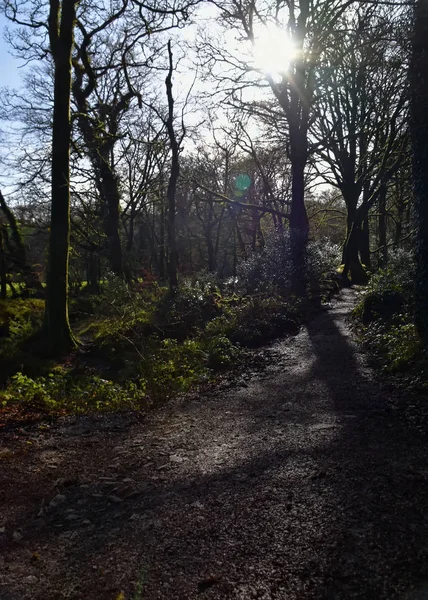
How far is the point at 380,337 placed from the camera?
912 cm

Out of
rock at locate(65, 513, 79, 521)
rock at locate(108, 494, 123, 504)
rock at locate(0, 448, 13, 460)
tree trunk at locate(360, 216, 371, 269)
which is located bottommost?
rock at locate(0, 448, 13, 460)

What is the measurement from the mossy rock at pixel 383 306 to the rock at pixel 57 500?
786cm

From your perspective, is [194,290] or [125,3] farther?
[194,290]

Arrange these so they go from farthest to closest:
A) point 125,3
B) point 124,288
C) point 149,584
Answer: point 124,288
point 125,3
point 149,584

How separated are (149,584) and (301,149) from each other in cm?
1791

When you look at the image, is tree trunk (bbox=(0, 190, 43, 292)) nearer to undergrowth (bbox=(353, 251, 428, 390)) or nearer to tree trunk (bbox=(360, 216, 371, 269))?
undergrowth (bbox=(353, 251, 428, 390))

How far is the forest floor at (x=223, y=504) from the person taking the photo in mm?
2809

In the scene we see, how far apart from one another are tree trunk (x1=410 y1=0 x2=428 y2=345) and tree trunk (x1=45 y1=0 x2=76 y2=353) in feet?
23.9

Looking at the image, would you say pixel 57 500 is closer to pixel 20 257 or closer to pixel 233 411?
pixel 233 411

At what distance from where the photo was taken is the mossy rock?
34.6 feet

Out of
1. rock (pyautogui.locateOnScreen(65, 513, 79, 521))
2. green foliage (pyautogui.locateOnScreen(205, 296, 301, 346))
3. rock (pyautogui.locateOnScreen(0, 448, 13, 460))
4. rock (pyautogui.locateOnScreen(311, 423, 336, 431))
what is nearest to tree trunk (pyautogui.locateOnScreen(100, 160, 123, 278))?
green foliage (pyautogui.locateOnScreen(205, 296, 301, 346))

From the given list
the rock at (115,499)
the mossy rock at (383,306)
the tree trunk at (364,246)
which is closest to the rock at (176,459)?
the rock at (115,499)

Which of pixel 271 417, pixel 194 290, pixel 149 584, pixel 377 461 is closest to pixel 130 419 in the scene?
pixel 271 417

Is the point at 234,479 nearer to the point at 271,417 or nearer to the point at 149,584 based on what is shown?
the point at 149,584
